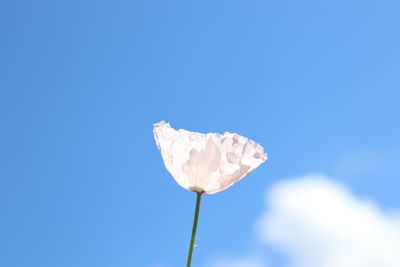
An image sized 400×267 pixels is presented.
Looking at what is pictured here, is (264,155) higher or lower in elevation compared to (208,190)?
higher

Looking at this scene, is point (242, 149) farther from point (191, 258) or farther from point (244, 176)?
point (191, 258)

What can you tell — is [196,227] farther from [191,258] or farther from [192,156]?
[192,156]

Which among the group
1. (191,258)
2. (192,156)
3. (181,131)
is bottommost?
(191,258)

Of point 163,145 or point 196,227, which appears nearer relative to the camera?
point 196,227

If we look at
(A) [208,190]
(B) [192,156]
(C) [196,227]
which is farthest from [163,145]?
(C) [196,227]

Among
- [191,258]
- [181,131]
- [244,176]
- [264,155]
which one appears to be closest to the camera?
[191,258]

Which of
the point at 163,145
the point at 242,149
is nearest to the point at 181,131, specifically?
the point at 163,145

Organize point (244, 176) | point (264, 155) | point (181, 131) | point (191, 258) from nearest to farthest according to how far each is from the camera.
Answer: point (191, 258)
point (244, 176)
point (264, 155)
point (181, 131)
